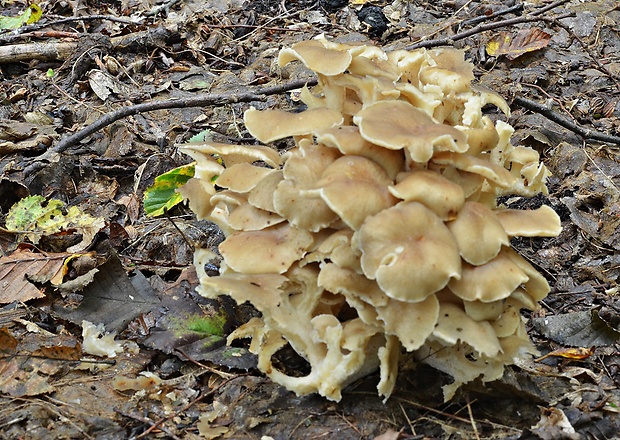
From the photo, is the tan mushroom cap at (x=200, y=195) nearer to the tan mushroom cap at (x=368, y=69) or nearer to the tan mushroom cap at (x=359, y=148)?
the tan mushroom cap at (x=359, y=148)

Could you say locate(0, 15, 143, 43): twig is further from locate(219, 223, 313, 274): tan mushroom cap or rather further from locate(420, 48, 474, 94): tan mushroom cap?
locate(219, 223, 313, 274): tan mushroom cap

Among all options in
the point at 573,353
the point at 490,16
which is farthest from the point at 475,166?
the point at 490,16

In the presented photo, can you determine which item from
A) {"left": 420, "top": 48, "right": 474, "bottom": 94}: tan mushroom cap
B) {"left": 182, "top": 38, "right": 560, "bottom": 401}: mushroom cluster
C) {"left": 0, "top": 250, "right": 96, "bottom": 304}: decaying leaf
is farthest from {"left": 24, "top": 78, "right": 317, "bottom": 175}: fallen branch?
{"left": 182, "top": 38, "right": 560, "bottom": 401}: mushroom cluster

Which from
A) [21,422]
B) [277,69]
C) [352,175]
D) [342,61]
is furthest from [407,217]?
[277,69]

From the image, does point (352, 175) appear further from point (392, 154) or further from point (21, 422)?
point (21, 422)

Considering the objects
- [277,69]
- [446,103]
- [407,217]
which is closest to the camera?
[407,217]

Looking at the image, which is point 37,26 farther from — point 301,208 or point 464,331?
point 464,331

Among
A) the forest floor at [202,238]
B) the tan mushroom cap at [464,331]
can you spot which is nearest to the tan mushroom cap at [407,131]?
the tan mushroom cap at [464,331]

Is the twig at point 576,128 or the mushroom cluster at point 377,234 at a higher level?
the mushroom cluster at point 377,234
